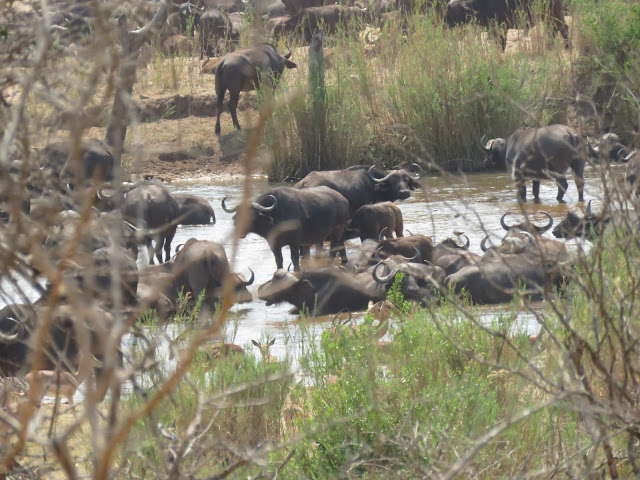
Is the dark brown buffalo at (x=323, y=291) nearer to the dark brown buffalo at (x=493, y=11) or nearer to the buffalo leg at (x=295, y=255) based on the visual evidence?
the buffalo leg at (x=295, y=255)

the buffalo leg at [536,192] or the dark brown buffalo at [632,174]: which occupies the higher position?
the dark brown buffalo at [632,174]

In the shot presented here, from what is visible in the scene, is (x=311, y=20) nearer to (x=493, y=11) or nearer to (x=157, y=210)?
(x=493, y=11)

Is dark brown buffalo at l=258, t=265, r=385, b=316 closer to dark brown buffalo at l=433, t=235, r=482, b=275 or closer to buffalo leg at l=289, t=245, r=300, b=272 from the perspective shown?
dark brown buffalo at l=433, t=235, r=482, b=275

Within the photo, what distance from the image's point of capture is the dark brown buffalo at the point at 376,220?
36.4 ft

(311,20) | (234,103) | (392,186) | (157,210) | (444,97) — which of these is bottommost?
(234,103)

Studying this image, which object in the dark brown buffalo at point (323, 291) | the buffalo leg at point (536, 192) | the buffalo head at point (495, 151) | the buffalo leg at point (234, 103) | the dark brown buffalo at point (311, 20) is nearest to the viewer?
the dark brown buffalo at point (323, 291)

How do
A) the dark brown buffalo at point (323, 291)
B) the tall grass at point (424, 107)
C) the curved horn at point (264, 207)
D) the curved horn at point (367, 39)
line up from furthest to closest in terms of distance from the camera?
1. the curved horn at point (367, 39)
2. the tall grass at point (424, 107)
3. the curved horn at point (264, 207)
4. the dark brown buffalo at point (323, 291)

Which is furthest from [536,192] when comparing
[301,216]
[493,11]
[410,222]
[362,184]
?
[493,11]

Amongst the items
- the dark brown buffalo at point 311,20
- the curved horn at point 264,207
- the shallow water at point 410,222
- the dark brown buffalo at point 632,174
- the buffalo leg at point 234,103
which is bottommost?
the shallow water at point 410,222

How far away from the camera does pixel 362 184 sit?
12133 millimetres

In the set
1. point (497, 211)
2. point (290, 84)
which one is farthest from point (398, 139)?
point (497, 211)

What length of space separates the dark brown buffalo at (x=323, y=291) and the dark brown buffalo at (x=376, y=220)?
1.83m

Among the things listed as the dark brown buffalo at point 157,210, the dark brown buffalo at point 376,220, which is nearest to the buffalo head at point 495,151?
the dark brown buffalo at point 376,220

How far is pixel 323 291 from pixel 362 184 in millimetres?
3280
